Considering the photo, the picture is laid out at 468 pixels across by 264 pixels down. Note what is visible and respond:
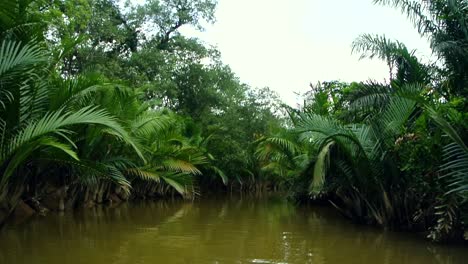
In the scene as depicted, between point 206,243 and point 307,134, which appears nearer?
point 206,243

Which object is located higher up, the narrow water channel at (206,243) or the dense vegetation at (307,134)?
the dense vegetation at (307,134)

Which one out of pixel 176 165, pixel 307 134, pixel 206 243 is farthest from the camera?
pixel 176 165

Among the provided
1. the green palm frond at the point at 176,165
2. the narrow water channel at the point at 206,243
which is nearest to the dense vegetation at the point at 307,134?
the green palm frond at the point at 176,165

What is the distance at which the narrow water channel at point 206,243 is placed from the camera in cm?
571

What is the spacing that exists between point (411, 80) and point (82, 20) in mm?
8624

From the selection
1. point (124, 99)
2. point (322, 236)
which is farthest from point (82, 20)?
point (322, 236)

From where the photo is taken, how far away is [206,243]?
684 cm

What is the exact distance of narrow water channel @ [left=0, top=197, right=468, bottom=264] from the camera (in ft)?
18.7

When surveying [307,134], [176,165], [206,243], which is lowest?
[206,243]

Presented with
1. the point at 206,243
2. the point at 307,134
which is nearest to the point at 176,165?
the point at 307,134

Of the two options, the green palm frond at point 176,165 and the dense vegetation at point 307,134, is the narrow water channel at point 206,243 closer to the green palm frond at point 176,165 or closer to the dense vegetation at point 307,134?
the dense vegetation at point 307,134

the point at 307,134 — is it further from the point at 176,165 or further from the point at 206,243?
the point at 176,165

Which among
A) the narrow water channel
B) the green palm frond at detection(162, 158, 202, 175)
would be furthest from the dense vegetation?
the narrow water channel

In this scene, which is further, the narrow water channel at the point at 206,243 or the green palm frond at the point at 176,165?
the green palm frond at the point at 176,165
